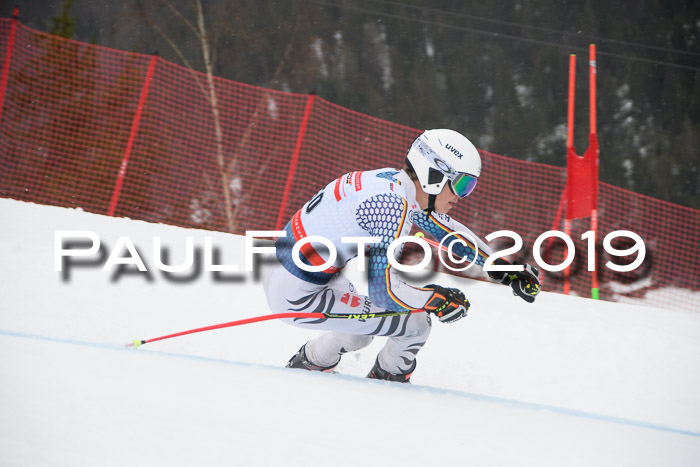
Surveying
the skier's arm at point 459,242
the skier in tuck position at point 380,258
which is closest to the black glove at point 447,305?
the skier in tuck position at point 380,258

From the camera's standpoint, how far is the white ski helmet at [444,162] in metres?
3.02

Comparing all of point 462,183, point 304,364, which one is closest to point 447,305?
point 462,183

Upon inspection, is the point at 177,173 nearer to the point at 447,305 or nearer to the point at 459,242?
the point at 459,242

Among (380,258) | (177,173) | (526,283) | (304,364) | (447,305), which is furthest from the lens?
(177,173)

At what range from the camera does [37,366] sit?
7.47 feet

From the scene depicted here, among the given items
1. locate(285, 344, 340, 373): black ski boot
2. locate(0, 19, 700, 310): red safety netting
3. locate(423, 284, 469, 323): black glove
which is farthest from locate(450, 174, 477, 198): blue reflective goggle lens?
locate(0, 19, 700, 310): red safety netting

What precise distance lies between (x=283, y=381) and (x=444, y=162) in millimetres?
1169

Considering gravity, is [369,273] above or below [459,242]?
below

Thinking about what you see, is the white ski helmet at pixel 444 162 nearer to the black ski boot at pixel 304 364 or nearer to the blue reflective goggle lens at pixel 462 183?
the blue reflective goggle lens at pixel 462 183

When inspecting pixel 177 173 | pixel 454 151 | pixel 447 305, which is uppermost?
pixel 177 173

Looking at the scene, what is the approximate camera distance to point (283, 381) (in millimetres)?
2578

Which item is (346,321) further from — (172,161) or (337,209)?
(172,161)

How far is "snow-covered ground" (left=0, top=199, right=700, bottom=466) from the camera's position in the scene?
6.20 ft

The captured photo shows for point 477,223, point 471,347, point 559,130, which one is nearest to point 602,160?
point 559,130
